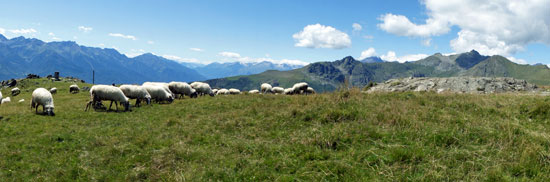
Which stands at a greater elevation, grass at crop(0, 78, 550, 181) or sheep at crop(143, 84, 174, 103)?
→ sheep at crop(143, 84, 174, 103)

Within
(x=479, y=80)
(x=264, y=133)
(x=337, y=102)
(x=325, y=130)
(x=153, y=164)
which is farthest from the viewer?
(x=479, y=80)

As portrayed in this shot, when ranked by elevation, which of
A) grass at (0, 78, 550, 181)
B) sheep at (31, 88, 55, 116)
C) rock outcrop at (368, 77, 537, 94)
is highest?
rock outcrop at (368, 77, 537, 94)

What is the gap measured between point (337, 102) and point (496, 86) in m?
29.1

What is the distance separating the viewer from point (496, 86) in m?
30.7

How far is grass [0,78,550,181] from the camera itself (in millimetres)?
6750

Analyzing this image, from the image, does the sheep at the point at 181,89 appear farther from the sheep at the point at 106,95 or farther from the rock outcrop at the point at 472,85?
the rock outcrop at the point at 472,85

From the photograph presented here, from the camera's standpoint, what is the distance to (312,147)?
859 centimetres

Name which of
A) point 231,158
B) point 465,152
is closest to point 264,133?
point 231,158

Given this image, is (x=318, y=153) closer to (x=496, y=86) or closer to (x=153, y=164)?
(x=153, y=164)

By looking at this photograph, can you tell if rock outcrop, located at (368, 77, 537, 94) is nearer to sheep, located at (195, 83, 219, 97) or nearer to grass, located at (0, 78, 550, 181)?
grass, located at (0, 78, 550, 181)

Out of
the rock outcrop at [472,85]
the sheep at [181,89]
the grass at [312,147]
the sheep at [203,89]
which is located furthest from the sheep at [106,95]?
the rock outcrop at [472,85]

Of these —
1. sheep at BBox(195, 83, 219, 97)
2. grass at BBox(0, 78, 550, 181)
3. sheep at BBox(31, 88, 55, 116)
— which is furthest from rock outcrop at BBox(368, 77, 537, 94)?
sheep at BBox(31, 88, 55, 116)

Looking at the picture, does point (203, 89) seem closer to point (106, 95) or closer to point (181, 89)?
point (181, 89)

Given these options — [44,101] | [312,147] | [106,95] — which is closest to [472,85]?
[312,147]
